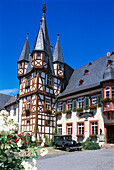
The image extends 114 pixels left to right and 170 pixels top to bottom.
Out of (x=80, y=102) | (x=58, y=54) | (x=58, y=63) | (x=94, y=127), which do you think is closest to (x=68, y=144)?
(x=94, y=127)

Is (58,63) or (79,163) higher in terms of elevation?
(58,63)

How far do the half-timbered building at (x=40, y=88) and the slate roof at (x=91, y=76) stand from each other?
1721mm

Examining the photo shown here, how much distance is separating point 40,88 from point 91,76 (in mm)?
6967

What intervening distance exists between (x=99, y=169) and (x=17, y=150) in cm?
685

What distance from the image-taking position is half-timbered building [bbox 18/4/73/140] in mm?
23906

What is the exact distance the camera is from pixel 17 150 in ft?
13.4

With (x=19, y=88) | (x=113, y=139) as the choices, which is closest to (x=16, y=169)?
(x=113, y=139)

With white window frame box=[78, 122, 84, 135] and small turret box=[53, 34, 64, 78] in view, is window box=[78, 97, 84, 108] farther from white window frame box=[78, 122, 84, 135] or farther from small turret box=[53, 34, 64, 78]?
small turret box=[53, 34, 64, 78]

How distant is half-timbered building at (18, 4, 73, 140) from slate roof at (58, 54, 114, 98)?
5.65 feet

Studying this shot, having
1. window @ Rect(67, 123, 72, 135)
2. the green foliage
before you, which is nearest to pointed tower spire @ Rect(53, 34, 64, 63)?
window @ Rect(67, 123, 72, 135)

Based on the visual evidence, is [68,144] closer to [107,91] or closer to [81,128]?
[81,128]

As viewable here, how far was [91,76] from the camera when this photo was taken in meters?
25.0

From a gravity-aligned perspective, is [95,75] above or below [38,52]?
below

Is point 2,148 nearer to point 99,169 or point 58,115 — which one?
point 99,169
